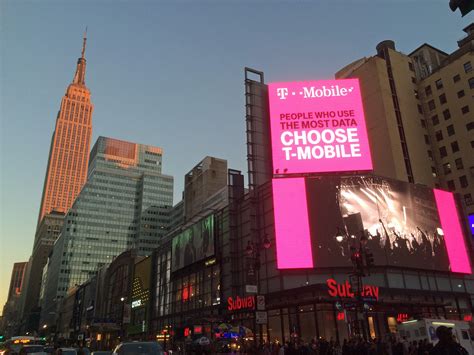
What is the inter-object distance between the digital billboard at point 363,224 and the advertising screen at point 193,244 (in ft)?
42.6

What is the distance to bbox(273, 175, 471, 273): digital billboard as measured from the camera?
39969 mm

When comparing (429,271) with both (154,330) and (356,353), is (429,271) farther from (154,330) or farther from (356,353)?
(154,330)

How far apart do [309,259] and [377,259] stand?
22.1 ft

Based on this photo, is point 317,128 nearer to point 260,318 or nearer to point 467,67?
point 260,318

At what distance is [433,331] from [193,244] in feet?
111

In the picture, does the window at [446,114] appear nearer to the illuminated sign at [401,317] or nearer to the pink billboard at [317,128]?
the pink billboard at [317,128]

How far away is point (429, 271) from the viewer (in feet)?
143

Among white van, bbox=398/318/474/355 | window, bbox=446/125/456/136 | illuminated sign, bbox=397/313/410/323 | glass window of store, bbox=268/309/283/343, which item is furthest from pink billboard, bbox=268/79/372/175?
window, bbox=446/125/456/136

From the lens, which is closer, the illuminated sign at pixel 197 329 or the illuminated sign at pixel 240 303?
the illuminated sign at pixel 240 303

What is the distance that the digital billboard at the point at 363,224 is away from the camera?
3997 cm

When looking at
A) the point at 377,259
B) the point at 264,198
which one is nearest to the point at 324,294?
the point at 377,259

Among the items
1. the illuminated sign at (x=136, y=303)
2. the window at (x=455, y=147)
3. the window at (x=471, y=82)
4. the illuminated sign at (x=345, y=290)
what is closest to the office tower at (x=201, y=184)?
the illuminated sign at (x=136, y=303)

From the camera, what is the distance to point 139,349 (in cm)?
1345

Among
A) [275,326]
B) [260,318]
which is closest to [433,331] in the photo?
[260,318]
